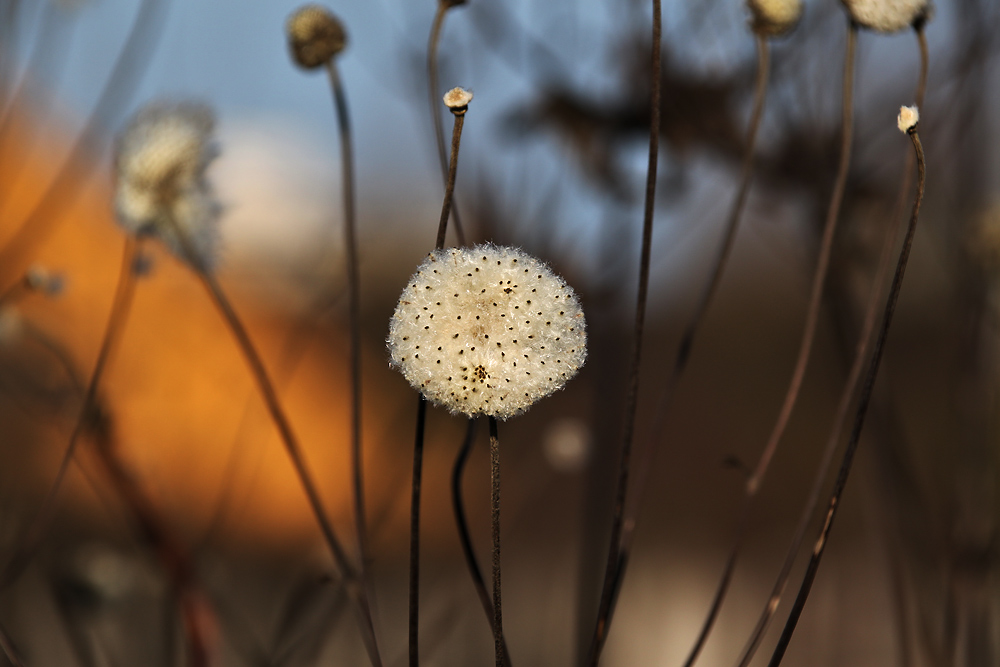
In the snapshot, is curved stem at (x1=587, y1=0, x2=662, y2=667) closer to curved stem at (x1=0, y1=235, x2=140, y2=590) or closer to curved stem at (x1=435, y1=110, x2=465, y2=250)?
curved stem at (x1=435, y1=110, x2=465, y2=250)

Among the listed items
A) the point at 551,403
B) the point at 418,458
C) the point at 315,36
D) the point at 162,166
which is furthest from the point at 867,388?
the point at 551,403

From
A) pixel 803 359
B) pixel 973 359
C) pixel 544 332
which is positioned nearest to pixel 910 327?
pixel 973 359

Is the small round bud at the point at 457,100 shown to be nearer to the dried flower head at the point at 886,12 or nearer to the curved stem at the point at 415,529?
the curved stem at the point at 415,529

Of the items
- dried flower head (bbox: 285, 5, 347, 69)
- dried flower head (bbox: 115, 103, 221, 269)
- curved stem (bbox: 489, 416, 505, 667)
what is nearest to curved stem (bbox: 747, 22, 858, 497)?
curved stem (bbox: 489, 416, 505, 667)

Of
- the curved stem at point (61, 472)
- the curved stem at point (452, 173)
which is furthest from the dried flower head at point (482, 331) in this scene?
the curved stem at point (61, 472)

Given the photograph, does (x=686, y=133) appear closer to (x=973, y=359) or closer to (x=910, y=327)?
(x=973, y=359)

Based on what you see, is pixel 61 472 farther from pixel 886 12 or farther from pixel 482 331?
pixel 886 12
